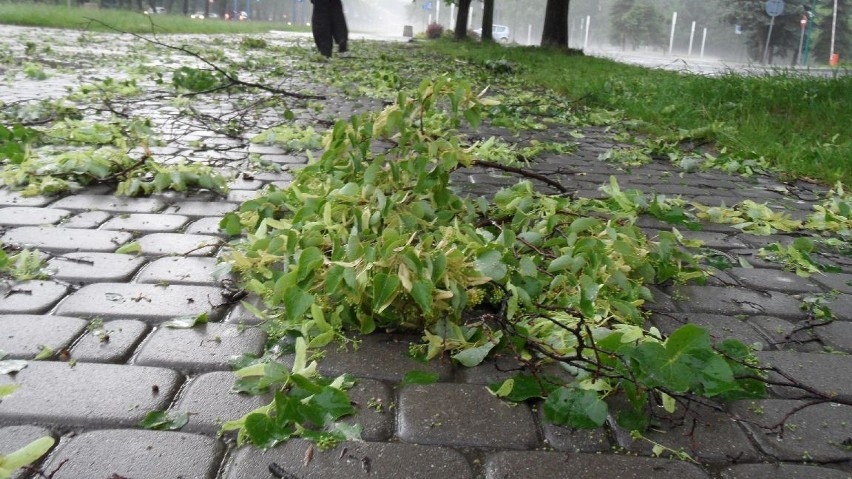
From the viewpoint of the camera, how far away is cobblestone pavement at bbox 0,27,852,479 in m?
1.50

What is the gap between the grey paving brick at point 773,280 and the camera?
2.77 meters

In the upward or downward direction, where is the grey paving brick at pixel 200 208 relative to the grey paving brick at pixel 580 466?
upward

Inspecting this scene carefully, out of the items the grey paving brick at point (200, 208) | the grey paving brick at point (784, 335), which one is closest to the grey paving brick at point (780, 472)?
the grey paving brick at point (784, 335)

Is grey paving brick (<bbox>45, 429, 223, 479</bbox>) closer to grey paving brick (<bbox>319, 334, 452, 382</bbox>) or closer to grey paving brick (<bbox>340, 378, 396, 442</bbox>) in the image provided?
grey paving brick (<bbox>340, 378, 396, 442</bbox>)

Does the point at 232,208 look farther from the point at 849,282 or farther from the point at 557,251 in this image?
the point at 849,282

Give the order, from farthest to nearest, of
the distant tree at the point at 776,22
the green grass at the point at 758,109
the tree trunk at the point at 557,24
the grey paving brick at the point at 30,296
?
1. the distant tree at the point at 776,22
2. the tree trunk at the point at 557,24
3. the green grass at the point at 758,109
4. the grey paving brick at the point at 30,296

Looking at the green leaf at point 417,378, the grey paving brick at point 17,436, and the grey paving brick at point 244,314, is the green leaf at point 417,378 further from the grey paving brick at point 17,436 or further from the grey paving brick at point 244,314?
the grey paving brick at point 17,436

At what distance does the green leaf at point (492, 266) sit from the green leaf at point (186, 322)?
0.87 meters

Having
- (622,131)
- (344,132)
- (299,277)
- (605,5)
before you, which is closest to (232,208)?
(344,132)

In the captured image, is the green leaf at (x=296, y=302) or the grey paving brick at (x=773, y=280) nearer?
the green leaf at (x=296, y=302)

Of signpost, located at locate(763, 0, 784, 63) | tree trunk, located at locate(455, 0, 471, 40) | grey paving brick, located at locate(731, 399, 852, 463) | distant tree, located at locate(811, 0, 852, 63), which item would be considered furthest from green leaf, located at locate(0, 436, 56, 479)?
distant tree, located at locate(811, 0, 852, 63)

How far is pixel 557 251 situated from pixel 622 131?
4824 millimetres

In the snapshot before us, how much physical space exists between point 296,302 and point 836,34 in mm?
70804

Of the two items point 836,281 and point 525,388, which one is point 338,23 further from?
point 525,388
